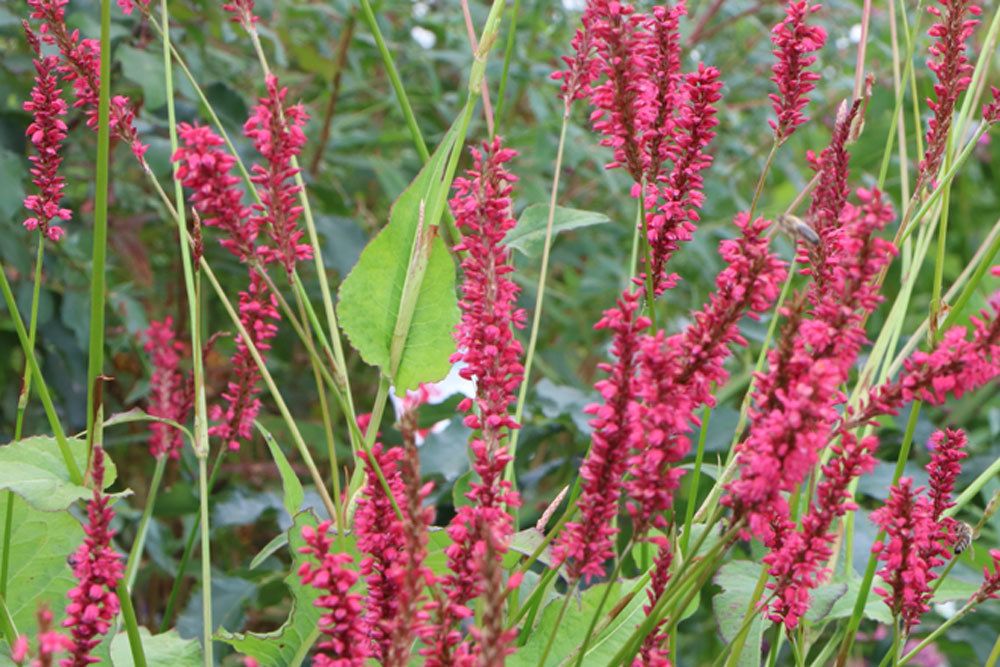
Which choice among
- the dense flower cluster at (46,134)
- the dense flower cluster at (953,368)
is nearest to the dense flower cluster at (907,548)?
the dense flower cluster at (953,368)

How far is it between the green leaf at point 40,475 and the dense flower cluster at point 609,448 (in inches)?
15.6

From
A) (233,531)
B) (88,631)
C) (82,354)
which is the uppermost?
(88,631)

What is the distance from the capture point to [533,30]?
235 centimetres

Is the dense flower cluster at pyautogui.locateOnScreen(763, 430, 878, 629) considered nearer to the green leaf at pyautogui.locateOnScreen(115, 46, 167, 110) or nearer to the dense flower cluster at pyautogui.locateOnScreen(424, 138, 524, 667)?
the dense flower cluster at pyautogui.locateOnScreen(424, 138, 524, 667)

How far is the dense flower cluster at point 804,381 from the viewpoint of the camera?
2.12 ft

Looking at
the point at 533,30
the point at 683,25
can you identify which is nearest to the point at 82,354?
the point at 533,30

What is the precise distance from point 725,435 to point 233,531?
91cm

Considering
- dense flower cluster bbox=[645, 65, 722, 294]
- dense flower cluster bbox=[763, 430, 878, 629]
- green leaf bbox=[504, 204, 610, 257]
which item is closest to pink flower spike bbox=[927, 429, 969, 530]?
dense flower cluster bbox=[763, 430, 878, 629]

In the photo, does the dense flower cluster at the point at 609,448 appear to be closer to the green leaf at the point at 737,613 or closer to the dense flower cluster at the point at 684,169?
the dense flower cluster at the point at 684,169

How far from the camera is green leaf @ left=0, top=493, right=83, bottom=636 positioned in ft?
3.49

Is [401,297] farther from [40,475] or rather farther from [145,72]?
[145,72]

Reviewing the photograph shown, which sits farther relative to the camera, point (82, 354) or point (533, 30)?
point (533, 30)

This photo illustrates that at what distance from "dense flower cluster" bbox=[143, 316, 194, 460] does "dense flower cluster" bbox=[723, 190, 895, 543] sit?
703mm

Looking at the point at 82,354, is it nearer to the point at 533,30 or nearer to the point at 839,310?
the point at 533,30
